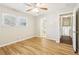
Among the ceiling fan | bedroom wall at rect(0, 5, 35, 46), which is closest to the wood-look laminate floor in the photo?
bedroom wall at rect(0, 5, 35, 46)

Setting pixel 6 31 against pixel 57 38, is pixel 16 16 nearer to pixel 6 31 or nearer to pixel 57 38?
pixel 6 31

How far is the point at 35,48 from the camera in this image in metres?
2.12

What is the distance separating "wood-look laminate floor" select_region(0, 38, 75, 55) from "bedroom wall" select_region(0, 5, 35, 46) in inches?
3.9

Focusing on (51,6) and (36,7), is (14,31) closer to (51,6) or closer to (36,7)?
(36,7)

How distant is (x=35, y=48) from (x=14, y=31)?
0.48m

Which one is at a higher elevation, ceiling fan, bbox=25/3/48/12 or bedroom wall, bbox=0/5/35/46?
ceiling fan, bbox=25/3/48/12

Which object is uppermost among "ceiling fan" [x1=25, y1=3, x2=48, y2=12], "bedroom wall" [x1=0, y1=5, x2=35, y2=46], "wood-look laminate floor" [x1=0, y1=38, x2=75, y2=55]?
"ceiling fan" [x1=25, y1=3, x2=48, y2=12]

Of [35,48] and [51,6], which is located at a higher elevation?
[51,6]

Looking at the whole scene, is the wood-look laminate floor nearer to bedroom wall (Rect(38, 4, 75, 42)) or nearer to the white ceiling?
bedroom wall (Rect(38, 4, 75, 42))

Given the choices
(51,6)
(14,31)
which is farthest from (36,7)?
(14,31)

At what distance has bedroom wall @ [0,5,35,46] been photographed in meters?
2.05

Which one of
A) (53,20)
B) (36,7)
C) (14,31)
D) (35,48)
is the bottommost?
(35,48)

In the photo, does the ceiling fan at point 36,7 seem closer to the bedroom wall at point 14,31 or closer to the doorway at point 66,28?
the bedroom wall at point 14,31
